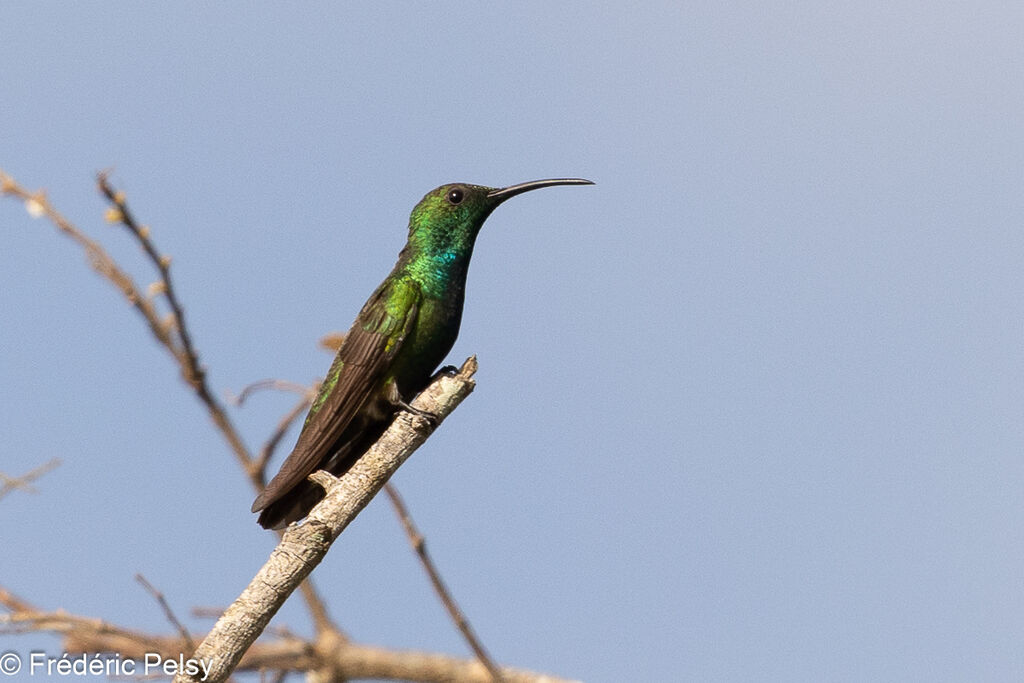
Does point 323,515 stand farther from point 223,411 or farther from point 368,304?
point 223,411

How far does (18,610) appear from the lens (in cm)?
582

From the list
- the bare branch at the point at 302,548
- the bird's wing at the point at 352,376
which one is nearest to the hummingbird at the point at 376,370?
the bird's wing at the point at 352,376

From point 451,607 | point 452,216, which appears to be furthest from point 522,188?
point 451,607

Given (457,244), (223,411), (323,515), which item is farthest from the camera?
(223,411)

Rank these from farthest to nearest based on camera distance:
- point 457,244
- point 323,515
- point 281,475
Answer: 1. point 457,244
2. point 281,475
3. point 323,515

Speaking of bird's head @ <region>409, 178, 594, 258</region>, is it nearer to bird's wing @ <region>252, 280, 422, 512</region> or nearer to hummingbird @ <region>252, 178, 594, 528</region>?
hummingbird @ <region>252, 178, 594, 528</region>

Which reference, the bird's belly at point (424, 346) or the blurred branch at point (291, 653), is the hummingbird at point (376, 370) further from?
the blurred branch at point (291, 653)

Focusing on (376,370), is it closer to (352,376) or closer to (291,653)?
(352,376)

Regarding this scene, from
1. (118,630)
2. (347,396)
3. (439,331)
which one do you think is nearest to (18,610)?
(118,630)

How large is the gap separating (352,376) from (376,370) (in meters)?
0.13

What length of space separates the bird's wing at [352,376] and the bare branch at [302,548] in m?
0.69

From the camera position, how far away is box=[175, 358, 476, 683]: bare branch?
4.31 metres

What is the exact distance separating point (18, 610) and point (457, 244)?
286 cm

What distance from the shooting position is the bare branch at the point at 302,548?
14.1ft
